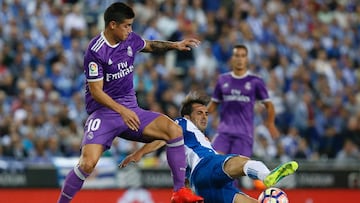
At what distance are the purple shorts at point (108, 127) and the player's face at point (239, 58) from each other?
3593mm

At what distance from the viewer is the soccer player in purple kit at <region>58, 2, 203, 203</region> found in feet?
36.9

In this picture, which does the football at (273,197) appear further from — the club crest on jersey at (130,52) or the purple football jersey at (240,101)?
A: the purple football jersey at (240,101)

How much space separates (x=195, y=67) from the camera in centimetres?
2111

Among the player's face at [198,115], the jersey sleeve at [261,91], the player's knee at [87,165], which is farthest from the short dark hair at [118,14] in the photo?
the jersey sleeve at [261,91]

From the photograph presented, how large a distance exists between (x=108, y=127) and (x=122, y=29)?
106cm

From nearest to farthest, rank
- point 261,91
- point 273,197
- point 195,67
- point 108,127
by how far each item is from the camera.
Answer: point 273,197 < point 108,127 < point 261,91 < point 195,67

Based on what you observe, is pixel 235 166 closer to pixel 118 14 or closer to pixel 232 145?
pixel 118 14

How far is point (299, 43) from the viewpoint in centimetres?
2308

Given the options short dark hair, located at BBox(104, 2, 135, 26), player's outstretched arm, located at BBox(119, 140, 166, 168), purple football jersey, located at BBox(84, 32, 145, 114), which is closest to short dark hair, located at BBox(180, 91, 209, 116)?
player's outstretched arm, located at BBox(119, 140, 166, 168)

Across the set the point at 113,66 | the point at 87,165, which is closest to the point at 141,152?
the point at 87,165

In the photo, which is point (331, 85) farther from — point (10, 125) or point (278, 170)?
point (278, 170)

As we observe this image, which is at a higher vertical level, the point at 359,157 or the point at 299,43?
the point at 299,43

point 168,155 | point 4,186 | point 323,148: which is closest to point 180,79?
point 323,148

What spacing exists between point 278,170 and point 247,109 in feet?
14.4
